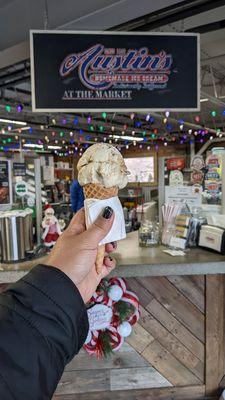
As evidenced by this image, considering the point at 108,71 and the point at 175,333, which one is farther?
the point at 108,71

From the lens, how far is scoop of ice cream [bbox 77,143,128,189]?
1.11 meters

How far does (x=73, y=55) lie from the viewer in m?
2.46

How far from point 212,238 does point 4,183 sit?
3275 millimetres

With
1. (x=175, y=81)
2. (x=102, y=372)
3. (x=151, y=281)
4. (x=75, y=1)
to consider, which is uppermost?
(x=75, y=1)

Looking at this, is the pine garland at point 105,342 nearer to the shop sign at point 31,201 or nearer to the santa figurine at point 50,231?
the santa figurine at point 50,231

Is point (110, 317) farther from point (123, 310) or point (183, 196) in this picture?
point (183, 196)

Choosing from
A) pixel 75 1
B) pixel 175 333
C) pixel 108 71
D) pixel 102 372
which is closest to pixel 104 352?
pixel 102 372

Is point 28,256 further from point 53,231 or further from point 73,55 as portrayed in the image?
point 73,55

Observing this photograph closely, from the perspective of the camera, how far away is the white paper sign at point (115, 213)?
3.49 feet

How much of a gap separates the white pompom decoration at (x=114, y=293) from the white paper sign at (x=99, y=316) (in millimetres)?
85

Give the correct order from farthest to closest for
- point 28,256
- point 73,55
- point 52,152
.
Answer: point 52,152 → point 73,55 → point 28,256

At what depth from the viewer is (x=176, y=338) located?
213 centimetres

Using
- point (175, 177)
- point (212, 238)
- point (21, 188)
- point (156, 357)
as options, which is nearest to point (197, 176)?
point (175, 177)

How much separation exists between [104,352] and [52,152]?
18.5m
